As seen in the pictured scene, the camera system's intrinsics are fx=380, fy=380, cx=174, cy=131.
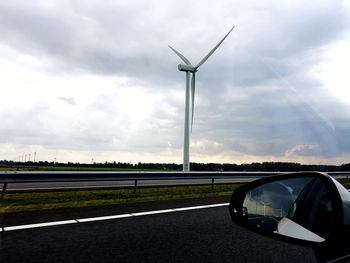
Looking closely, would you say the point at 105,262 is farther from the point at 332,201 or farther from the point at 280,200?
the point at 332,201

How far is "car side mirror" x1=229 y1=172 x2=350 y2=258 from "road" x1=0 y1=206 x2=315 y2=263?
2218 millimetres

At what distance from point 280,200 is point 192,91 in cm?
3112

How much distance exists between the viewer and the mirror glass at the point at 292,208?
1.99 metres

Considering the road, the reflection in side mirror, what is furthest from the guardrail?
the reflection in side mirror

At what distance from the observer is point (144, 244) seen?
17.4ft

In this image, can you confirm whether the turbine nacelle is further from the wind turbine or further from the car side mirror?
the car side mirror

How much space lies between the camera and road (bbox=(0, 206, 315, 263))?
4633 mm

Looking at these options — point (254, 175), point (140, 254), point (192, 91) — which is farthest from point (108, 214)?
point (192, 91)

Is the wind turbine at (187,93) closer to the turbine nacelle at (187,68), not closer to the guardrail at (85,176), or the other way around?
the turbine nacelle at (187,68)

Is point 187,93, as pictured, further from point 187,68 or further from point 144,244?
point 144,244

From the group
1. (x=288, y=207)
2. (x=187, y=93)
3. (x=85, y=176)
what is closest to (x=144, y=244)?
(x=288, y=207)

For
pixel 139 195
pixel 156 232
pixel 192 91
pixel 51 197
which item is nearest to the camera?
pixel 156 232

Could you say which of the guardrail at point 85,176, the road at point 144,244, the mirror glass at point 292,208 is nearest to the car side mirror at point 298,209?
the mirror glass at point 292,208

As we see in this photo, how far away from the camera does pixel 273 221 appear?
2328 mm
